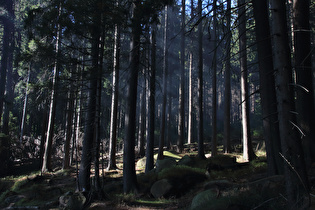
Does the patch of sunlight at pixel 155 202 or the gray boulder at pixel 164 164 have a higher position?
the gray boulder at pixel 164 164

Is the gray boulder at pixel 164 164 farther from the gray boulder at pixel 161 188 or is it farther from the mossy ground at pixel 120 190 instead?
the gray boulder at pixel 161 188

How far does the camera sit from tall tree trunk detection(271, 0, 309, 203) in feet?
12.1

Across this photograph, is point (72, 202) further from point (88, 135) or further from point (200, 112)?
point (200, 112)

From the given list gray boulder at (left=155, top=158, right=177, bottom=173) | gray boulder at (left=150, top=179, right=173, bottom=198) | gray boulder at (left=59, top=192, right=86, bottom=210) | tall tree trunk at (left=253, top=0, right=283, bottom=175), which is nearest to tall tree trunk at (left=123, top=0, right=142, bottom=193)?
gray boulder at (left=150, top=179, right=173, bottom=198)

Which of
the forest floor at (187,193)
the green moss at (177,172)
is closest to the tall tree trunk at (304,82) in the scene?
the forest floor at (187,193)

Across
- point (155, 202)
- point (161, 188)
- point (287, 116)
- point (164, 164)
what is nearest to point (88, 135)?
point (161, 188)

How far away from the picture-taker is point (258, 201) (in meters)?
4.22

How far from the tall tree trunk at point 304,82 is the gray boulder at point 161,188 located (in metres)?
4.65

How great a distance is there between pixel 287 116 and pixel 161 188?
6.22 meters

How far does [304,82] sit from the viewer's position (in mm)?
6977

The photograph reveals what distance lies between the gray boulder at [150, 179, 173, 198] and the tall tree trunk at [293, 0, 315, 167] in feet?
15.2

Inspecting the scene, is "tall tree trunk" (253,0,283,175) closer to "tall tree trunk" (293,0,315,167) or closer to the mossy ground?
"tall tree trunk" (293,0,315,167)

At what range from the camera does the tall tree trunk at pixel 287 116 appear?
3682 mm

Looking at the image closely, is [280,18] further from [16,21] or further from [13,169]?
[16,21]
